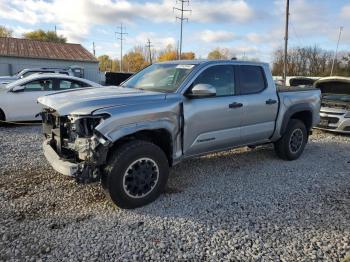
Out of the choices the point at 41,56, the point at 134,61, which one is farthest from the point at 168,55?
the point at 41,56

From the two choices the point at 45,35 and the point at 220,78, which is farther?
the point at 45,35

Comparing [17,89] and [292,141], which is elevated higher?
[17,89]

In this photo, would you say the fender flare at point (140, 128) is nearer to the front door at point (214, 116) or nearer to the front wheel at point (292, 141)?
the front door at point (214, 116)

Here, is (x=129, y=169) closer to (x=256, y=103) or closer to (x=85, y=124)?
(x=85, y=124)

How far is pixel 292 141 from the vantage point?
6.70m

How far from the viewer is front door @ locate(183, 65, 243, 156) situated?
4.73 metres

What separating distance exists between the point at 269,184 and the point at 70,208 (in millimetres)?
3073

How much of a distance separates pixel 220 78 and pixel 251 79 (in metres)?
0.78

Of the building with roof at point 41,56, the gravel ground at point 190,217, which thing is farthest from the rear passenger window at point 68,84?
the building with roof at point 41,56

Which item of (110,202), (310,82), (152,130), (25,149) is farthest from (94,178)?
(310,82)

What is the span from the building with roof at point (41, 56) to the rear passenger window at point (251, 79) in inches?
1180

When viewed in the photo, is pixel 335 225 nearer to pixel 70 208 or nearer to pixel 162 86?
pixel 162 86

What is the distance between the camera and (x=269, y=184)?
5379 millimetres

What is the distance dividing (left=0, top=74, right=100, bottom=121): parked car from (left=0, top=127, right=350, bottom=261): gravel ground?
3.84m
